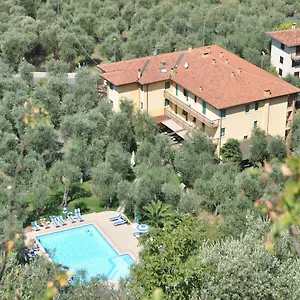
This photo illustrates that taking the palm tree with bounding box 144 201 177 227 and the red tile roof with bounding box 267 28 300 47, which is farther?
the red tile roof with bounding box 267 28 300 47

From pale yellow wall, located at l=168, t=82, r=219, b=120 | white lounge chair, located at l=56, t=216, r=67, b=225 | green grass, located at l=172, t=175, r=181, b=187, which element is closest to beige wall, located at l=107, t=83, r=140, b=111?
pale yellow wall, located at l=168, t=82, r=219, b=120

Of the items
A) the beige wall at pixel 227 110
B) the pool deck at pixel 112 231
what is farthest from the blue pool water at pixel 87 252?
the beige wall at pixel 227 110

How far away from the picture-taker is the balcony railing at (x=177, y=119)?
123 ft

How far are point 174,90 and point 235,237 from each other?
16539 mm

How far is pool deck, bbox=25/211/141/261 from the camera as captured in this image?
1091 inches

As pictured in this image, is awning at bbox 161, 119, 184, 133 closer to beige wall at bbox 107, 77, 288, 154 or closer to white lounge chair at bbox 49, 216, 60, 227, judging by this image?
beige wall at bbox 107, 77, 288, 154

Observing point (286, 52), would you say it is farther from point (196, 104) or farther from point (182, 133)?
point (182, 133)

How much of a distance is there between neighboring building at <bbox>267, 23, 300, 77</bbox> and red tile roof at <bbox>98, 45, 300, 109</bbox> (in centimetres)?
502

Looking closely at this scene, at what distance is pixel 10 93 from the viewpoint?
1531 inches

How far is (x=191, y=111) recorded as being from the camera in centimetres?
3694

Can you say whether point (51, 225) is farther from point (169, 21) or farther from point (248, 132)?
point (169, 21)

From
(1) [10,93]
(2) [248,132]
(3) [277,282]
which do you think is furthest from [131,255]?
(1) [10,93]

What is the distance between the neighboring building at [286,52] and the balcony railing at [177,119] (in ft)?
32.4

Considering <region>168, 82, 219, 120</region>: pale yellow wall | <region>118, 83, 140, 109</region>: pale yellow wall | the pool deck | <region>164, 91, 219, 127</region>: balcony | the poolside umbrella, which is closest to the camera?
the pool deck
